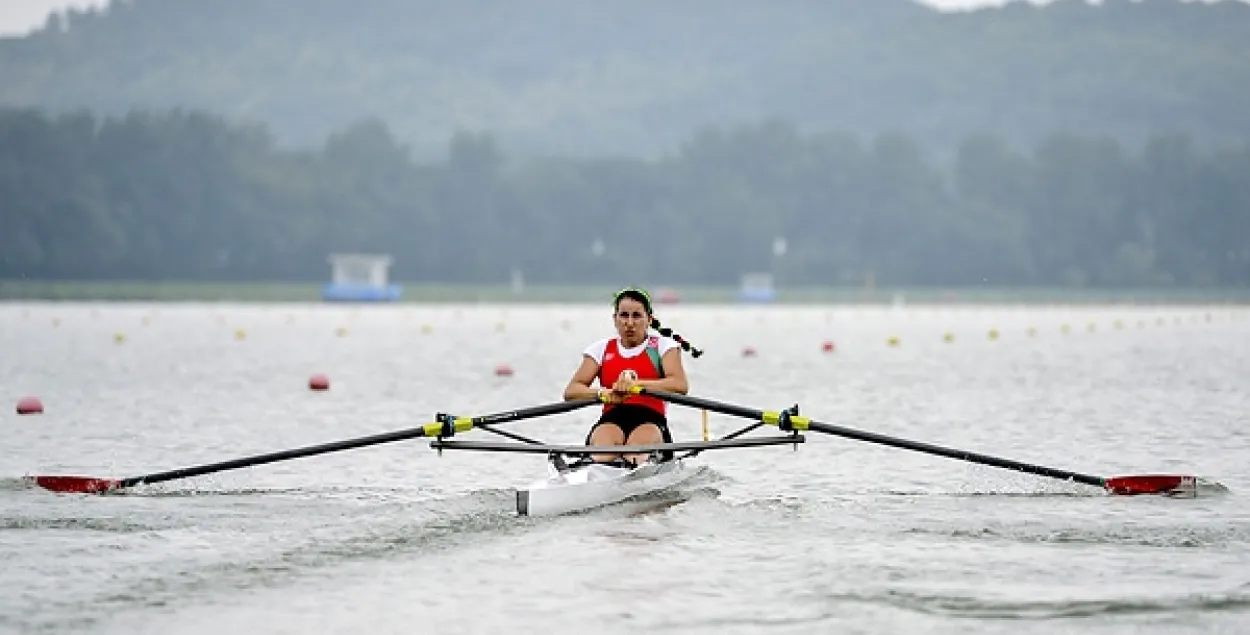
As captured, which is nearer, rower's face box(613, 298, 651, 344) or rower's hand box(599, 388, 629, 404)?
rower's hand box(599, 388, 629, 404)

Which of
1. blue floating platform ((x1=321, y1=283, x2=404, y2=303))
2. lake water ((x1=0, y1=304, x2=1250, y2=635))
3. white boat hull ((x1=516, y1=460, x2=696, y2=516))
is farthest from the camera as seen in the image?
blue floating platform ((x1=321, y1=283, x2=404, y2=303))

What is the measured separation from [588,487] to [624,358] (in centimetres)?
201

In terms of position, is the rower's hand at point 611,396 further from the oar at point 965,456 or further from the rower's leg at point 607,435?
the rower's leg at point 607,435

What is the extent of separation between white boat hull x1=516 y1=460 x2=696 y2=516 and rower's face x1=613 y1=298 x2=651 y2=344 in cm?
107

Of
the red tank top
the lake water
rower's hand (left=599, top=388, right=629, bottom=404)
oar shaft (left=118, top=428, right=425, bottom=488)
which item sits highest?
the red tank top

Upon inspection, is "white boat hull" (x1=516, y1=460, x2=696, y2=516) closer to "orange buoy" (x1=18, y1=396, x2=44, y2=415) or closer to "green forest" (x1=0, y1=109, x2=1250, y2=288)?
"orange buoy" (x1=18, y1=396, x2=44, y2=415)

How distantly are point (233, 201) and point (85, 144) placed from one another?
13.7 metres

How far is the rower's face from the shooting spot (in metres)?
15.8

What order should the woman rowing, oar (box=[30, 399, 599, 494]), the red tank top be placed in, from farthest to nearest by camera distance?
the red tank top, the woman rowing, oar (box=[30, 399, 599, 494])

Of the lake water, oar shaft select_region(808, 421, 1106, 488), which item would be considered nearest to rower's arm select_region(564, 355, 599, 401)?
the lake water

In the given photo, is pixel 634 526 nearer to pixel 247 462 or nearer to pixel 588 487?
pixel 588 487

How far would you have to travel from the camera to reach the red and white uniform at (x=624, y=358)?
1600cm

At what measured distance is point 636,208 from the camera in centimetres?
15950

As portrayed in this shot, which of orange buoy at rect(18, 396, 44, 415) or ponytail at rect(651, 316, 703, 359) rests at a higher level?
ponytail at rect(651, 316, 703, 359)
